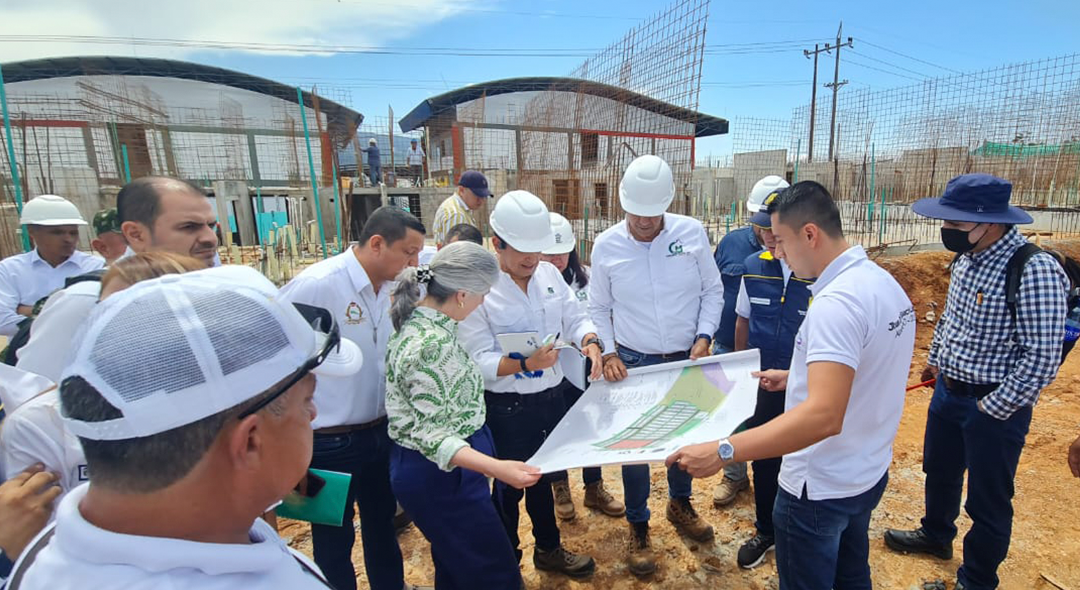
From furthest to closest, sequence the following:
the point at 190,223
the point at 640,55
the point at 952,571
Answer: the point at 640,55 → the point at 952,571 → the point at 190,223

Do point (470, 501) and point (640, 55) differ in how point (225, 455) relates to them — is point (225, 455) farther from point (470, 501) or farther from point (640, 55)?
point (640, 55)

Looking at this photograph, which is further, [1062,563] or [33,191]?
[33,191]

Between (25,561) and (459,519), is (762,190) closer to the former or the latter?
(459,519)

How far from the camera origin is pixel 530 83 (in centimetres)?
2289

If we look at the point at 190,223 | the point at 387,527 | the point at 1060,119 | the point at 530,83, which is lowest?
the point at 387,527

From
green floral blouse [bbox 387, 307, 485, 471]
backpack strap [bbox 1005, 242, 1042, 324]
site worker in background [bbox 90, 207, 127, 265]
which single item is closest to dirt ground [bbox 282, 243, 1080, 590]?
green floral blouse [bbox 387, 307, 485, 471]

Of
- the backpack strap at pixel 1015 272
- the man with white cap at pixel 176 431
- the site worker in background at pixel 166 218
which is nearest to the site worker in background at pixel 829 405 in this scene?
the backpack strap at pixel 1015 272

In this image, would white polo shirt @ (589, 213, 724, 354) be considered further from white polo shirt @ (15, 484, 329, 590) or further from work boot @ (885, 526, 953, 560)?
white polo shirt @ (15, 484, 329, 590)

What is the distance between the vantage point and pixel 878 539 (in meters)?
3.24

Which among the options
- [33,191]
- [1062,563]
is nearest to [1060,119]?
[1062,563]

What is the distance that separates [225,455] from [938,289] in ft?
37.1

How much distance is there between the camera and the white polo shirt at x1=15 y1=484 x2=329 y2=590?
65 centimetres

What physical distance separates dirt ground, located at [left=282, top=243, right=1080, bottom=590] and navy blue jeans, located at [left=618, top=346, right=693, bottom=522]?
0.25 metres

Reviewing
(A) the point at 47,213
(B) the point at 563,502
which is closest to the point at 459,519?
(B) the point at 563,502
